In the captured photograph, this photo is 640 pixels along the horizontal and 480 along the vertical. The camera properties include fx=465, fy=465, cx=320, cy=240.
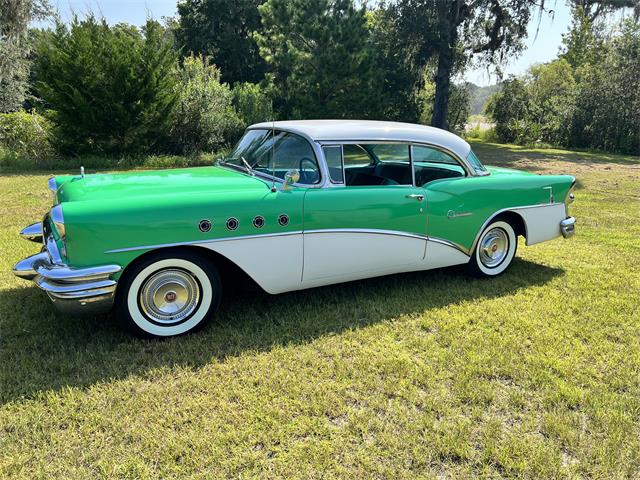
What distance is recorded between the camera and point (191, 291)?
→ 3443mm

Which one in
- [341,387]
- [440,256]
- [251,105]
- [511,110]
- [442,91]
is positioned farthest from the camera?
[511,110]

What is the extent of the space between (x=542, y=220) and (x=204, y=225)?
3.71m

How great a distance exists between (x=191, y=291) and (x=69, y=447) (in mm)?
1325

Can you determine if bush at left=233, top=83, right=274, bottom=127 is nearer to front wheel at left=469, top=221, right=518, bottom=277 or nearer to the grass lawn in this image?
front wheel at left=469, top=221, right=518, bottom=277

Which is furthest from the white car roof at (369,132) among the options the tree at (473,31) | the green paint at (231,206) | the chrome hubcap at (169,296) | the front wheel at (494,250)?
the tree at (473,31)

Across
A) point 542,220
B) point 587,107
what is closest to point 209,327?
point 542,220

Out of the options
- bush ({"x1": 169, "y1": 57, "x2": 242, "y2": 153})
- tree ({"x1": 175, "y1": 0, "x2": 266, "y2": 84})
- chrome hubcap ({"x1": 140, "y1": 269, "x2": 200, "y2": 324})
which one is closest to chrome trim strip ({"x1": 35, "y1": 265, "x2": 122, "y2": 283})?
chrome hubcap ({"x1": 140, "y1": 269, "x2": 200, "y2": 324})

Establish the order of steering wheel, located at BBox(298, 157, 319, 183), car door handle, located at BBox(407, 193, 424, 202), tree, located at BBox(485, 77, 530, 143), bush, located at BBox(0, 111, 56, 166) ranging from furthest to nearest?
tree, located at BBox(485, 77, 530, 143) → bush, located at BBox(0, 111, 56, 166) → car door handle, located at BBox(407, 193, 424, 202) → steering wheel, located at BBox(298, 157, 319, 183)

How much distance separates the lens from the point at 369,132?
4.20m

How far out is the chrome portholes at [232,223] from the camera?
3.38 meters

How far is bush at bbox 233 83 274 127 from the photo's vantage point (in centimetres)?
1731

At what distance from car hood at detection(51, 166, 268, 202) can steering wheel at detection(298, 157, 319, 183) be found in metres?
0.37

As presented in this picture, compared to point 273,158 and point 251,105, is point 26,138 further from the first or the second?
point 273,158

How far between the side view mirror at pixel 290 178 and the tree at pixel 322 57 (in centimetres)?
1497
